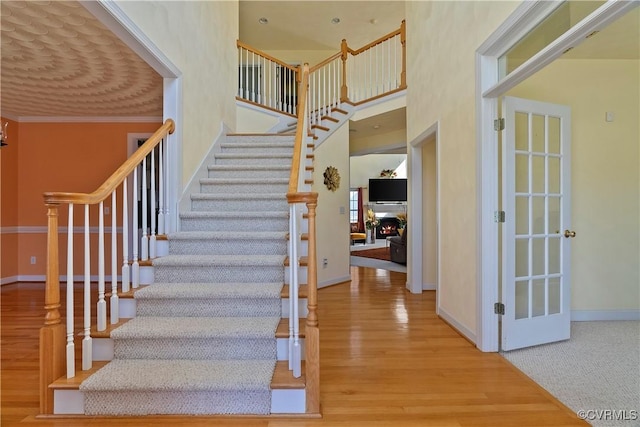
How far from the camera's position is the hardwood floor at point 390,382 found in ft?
5.40

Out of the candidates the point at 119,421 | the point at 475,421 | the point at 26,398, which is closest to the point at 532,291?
the point at 475,421

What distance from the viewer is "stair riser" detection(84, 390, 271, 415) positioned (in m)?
1.66

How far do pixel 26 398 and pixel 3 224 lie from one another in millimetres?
4059

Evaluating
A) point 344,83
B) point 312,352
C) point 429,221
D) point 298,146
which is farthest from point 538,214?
point 344,83

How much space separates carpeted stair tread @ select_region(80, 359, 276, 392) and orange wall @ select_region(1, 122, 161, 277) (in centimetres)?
360

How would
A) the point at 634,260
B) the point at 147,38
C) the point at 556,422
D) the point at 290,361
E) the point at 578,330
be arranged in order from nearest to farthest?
the point at 556,422
the point at 290,361
the point at 147,38
the point at 578,330
the point at 634,260

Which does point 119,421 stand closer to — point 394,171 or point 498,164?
point 498,164

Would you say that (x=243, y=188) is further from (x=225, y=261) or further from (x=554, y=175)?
(x=554, y=175)

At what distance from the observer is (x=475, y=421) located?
1.64 metres

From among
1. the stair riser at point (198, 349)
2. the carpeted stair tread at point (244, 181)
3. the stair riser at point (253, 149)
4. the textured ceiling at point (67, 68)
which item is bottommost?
the stair riser at point (198, 349)

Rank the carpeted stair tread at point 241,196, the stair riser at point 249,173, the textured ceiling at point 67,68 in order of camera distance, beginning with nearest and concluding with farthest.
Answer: the textured ceiling at point 67,68, the carpeted stair tread at point 241,196, the stair riser at point 249,173

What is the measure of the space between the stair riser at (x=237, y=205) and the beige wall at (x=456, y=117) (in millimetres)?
1624

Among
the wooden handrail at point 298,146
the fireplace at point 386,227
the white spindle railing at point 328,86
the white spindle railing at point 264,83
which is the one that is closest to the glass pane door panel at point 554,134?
the wooden handrail at point 298,146

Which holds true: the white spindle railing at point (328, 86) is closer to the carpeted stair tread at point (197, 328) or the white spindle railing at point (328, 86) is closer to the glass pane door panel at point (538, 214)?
the glass pane door panel at point (538, 214)
